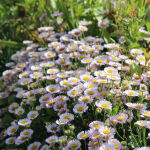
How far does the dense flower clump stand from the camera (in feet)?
5.44

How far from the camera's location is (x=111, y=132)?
5.08 ft

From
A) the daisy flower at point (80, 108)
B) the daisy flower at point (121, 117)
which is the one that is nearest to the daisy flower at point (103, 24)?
the daisy flower at point (80, 108)

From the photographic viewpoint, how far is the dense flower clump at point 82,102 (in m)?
1.66

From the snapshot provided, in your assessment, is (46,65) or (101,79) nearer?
(101,79)

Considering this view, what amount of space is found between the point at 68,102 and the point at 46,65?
0.50 metres

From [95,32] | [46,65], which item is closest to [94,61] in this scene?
[46,65]

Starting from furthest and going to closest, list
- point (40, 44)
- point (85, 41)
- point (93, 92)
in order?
1. point (40, 44)
2. point (85, 41)
3. point (93, 92)

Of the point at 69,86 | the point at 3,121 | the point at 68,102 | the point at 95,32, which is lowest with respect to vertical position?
the point at 3,121

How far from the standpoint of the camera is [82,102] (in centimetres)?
188

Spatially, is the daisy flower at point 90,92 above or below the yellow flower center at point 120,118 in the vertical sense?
above

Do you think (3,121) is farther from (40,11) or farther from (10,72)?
(40,11)

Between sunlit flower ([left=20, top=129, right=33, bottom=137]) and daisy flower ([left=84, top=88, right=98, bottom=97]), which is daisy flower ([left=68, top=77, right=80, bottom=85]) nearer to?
daisy flower ([left=84, top=88, right=98, bottom=97])

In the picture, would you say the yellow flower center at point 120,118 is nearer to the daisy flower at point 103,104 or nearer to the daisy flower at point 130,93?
the daisy flower at point 103,104

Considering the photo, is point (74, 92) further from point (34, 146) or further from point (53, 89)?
point (34, 146)
